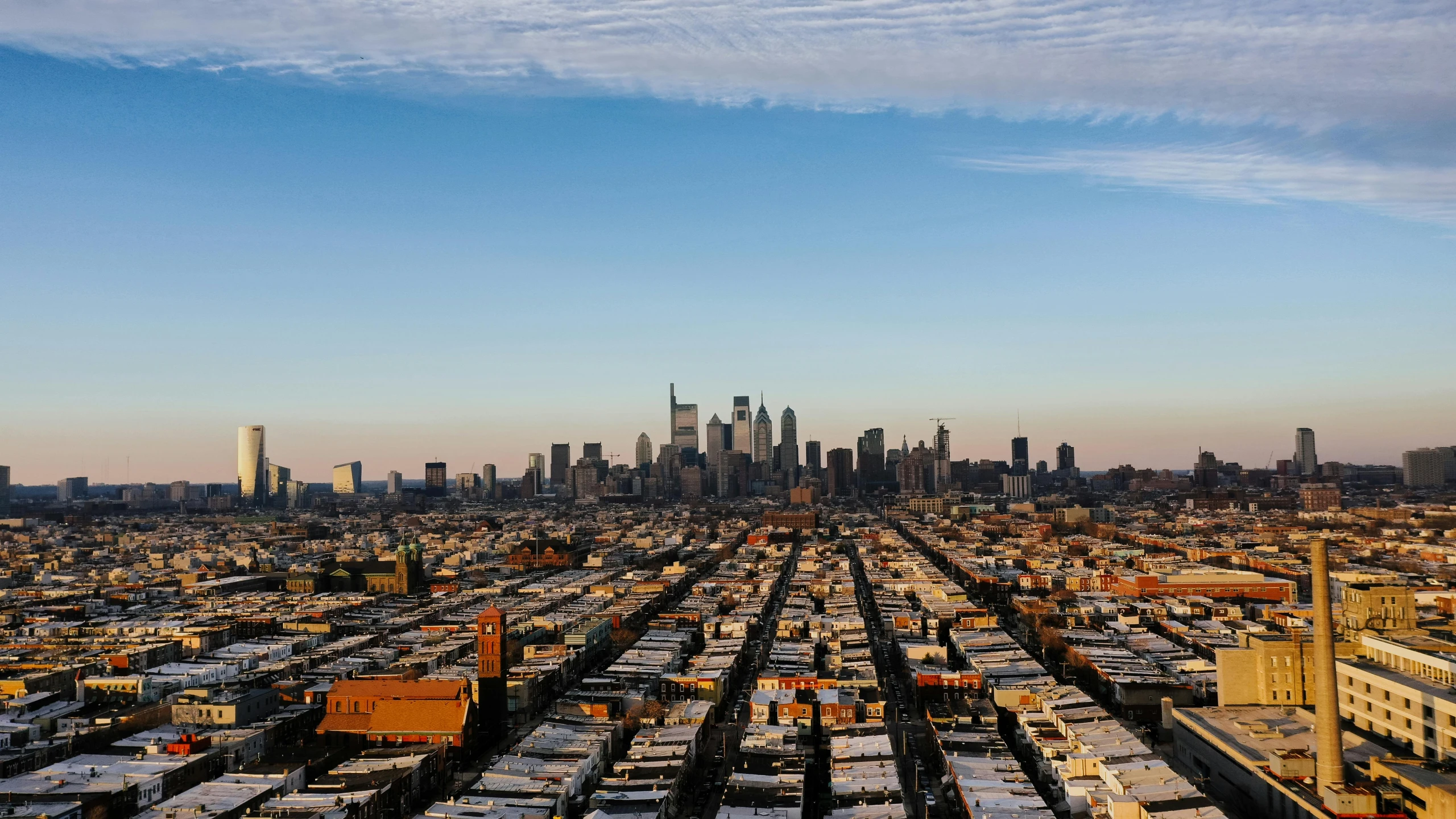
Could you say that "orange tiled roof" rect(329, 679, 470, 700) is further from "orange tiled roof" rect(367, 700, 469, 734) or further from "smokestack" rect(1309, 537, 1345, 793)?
"smokestack" rect(1309, 537, 1345, 793)

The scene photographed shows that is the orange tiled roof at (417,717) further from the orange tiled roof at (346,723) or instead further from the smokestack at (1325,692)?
the smokestack at (1325,692)

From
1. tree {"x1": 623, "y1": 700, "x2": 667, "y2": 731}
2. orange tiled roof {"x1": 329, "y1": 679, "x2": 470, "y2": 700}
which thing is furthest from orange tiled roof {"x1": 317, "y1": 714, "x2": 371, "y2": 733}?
tree {"x1": 623, "y1": 700, "x2": 667, "y2": 731}

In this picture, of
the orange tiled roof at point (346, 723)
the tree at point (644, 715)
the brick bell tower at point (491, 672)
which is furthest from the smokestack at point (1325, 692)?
the orange tiled roof at point (346, 723)

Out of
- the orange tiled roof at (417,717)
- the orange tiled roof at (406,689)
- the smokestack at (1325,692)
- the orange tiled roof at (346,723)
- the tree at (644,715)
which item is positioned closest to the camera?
the smokestack at (1325,692)

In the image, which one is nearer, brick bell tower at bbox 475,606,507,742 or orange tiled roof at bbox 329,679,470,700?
orange tiled roof at bbox 329,679,470,700

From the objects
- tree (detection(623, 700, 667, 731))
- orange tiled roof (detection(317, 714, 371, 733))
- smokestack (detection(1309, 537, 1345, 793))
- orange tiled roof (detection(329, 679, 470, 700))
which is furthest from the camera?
tree (detection(623, 700, 667, 731))

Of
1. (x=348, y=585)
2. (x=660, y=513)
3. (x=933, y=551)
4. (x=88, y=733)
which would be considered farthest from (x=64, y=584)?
(x=660, y=513)

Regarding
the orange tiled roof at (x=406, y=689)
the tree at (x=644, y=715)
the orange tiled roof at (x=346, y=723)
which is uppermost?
the orange tiled roof at (x=406, y=689)
